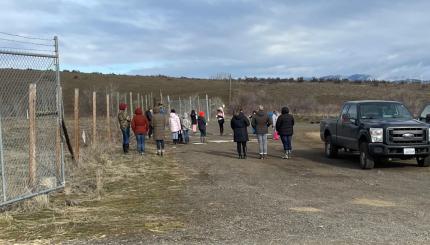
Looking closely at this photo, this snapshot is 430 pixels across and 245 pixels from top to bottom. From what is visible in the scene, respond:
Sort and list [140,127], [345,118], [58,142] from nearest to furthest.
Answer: [58,142] < [345,118] < [140,127]

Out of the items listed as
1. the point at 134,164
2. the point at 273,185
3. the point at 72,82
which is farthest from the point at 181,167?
the point at 72,82

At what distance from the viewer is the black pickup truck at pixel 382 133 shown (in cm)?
1459

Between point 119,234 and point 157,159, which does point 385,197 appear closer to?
point 119,234

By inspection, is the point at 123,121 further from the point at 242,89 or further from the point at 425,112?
the point at 242,89

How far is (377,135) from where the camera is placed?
48.3ft

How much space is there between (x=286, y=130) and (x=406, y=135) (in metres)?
4.20

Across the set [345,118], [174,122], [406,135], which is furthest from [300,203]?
[174,122]

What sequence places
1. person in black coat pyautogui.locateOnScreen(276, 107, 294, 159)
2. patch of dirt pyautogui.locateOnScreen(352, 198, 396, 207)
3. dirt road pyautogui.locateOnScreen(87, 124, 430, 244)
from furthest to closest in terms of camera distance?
person in black coat pyautogui.locateOnScreen(276, 107, 294, 159) → patch of dirt pyautogui.locateOnScreen(352, 198, 396, 207) → dirt road pyautogui.locateOnScreen(87, 124, 430, 244)

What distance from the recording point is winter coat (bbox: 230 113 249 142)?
17.7 metres

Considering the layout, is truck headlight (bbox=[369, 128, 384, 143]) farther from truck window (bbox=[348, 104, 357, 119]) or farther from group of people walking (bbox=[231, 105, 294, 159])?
group of people walking (bbox=[231, 105, 294, 159])

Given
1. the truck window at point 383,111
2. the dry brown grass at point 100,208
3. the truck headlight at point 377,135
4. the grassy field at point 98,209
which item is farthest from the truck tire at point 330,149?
the grassy field at point 98,209

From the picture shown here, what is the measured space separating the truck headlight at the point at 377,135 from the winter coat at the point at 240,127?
4313 mm

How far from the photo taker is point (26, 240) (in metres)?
7.20

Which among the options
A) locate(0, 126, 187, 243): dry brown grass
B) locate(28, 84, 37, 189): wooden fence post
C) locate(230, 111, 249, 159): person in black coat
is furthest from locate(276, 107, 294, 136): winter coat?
locate(28, 84, 37, 189): wooden fence post
